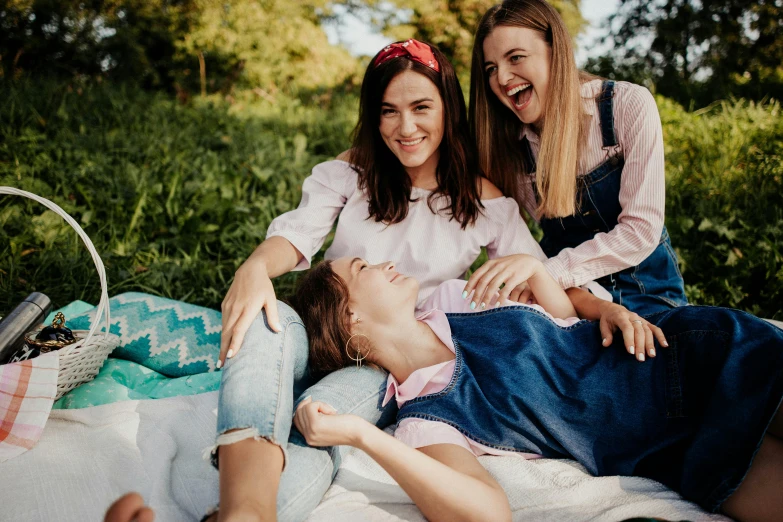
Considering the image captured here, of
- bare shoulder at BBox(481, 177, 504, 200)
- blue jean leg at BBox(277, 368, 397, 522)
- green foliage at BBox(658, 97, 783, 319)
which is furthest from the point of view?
green foliage at BBox(658, 97, 783, 319)

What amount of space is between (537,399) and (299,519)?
861 mm

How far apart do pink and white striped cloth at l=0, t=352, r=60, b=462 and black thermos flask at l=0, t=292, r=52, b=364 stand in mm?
175

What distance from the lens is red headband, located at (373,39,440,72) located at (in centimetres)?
260

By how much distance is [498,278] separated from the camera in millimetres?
2150

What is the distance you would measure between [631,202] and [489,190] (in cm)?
66

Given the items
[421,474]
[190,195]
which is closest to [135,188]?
[190,195]

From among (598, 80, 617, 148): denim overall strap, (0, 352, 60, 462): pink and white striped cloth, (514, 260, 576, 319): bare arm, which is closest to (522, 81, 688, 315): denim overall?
(598, 80, 617, 148): denim overall strap

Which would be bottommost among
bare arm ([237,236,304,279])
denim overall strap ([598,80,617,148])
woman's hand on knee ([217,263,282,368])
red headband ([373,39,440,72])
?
woman's hand on knee ([217,263,282,368])

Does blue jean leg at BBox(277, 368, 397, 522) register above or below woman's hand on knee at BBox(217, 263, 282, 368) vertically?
below

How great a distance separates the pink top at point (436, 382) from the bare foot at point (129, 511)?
2.73 ft

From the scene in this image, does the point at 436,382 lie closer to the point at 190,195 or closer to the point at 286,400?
the point at 286,400

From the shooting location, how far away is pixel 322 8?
948cm

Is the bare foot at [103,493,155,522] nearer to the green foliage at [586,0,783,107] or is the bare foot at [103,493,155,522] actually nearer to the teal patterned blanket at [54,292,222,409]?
the teal patterned blanket at [54,292,222,409]

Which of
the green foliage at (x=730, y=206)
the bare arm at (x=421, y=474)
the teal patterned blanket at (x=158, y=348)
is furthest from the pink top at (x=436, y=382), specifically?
the green foliage at (x=730, y=206)
